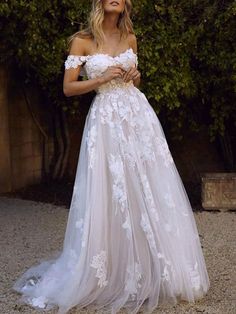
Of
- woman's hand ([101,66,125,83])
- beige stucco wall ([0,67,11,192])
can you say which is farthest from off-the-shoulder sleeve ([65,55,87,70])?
beige stucco wall ([0,67,11,192])

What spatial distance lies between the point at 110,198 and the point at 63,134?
17.0 feet

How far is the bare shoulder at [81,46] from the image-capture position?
379 centimetres

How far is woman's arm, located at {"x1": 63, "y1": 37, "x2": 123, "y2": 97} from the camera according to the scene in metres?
3.70

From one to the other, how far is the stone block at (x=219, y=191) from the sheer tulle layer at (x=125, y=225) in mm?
2906

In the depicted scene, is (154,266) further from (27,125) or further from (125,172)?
(27,125)

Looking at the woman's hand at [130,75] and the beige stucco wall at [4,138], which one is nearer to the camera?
the woman's hand at [130,75]

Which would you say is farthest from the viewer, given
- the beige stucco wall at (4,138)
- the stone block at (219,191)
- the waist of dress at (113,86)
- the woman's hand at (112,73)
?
the beige stucco wall at (4,138)

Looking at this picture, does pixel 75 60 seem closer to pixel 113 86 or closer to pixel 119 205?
pixel 113 86

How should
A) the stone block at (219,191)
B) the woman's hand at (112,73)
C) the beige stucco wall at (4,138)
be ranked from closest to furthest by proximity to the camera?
the woman's hand at (112,73) → the stone block at (219,191) → the beige stucco wall at (4,138)

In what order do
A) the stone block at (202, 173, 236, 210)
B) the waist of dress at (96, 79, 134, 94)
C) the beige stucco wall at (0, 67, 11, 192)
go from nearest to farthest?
1. the waist of dress at (96, 79, 134, 94)
2. the stone block at (202, 173, 236, 210)
3. the beige stucco wall at (0, 67, 11, 192)

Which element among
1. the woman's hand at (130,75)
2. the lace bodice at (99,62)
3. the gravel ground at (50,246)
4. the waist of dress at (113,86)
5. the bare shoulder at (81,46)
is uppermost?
the bare shoulder at (81,46)

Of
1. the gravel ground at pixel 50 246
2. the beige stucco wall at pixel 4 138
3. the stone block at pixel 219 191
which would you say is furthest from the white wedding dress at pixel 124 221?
the beige stucco wall at pixel 4 138

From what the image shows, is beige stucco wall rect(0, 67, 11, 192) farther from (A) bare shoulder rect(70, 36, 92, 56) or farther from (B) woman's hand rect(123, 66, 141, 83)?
(B) woman's hand rect(123, 66, 141, 83)

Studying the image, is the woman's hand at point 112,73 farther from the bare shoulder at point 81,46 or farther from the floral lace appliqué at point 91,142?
the floral lace appliqué at point 91,142
